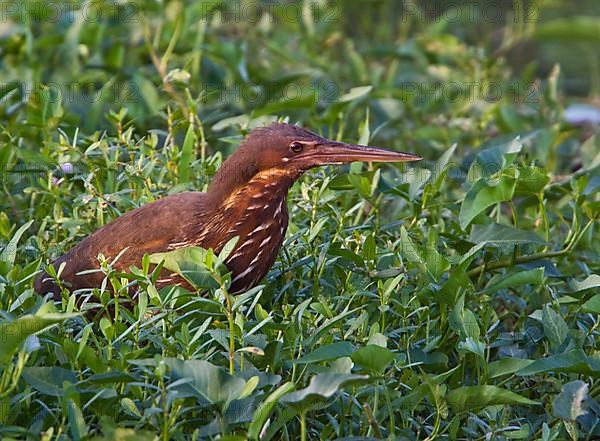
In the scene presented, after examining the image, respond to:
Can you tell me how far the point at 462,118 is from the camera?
6766mm

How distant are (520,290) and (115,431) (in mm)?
2070

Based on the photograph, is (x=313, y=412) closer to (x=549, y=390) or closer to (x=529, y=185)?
(x=549, y=390)

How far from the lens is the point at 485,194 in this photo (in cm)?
433

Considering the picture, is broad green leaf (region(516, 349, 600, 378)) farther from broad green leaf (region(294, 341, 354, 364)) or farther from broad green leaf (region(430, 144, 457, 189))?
broad green leaf (region(430, 144, 457, 189))

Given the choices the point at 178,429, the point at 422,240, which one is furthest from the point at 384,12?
the point at 178,429

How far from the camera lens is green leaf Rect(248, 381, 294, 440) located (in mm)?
3172

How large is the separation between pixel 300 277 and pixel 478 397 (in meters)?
1.00

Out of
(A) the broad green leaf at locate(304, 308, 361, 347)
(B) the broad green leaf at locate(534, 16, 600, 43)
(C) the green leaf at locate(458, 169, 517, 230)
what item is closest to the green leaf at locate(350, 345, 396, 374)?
(A) the broad green leaf at locate(304, 308, 361, 347)

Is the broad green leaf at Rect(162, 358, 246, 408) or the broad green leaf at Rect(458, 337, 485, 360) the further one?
the broad green leaf at Rect(458, 337, 485, 360)

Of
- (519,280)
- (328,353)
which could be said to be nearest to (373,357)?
(328,353)

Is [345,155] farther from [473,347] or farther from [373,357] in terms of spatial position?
[373,357]

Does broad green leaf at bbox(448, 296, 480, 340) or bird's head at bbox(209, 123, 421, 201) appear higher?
bird's head at bbox(209, 123, 421, 201)

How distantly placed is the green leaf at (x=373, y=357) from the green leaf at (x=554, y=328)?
2.59 ft

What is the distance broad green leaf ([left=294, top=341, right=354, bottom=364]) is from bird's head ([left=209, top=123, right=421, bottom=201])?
935 mm
